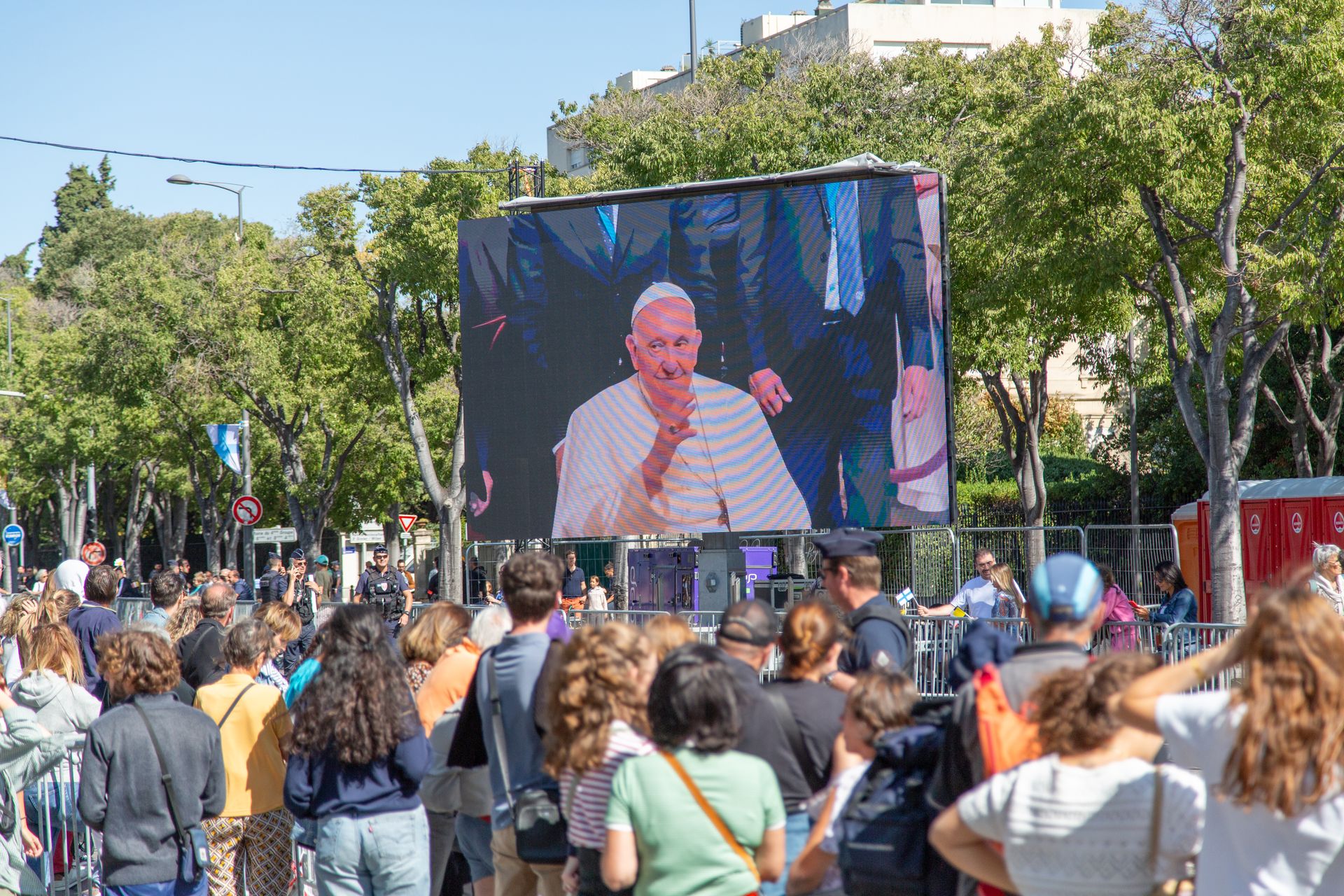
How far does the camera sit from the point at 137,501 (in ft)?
166

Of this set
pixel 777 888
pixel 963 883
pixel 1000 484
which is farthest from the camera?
pixel 1000 484

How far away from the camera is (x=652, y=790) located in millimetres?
3934

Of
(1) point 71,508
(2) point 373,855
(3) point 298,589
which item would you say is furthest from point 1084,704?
(1) point 71,508

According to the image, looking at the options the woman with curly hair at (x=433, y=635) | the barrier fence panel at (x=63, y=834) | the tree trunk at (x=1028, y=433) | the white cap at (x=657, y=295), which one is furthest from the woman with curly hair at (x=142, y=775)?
the tree trunk at (x=1028, y=433)

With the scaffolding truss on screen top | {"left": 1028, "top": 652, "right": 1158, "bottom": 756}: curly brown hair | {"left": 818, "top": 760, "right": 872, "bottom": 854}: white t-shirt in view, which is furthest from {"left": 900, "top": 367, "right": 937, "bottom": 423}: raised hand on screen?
{"left": 1028, "top": 652, "right": 1158, "bottom": 756}: curly brown hair

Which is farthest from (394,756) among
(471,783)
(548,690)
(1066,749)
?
(1066,749)

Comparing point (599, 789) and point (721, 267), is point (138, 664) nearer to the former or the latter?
point (599, 789)

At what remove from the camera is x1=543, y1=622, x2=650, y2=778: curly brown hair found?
4266 millimetres

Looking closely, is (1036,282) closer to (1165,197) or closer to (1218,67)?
(1165,197)

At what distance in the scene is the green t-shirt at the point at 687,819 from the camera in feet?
12.9

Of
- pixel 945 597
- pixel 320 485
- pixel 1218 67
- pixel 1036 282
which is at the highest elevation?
pixel 1218 67

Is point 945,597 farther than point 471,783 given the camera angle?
Yes

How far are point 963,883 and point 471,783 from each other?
248 cm

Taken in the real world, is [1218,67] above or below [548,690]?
above
